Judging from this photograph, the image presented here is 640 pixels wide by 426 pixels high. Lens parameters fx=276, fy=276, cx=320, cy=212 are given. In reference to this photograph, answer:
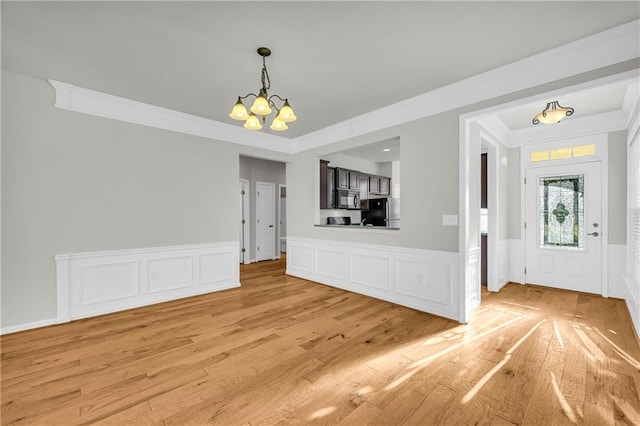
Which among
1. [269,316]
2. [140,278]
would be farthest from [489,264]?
[140,278]

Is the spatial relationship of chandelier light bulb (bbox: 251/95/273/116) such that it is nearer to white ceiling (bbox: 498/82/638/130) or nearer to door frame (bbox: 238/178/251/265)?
white ceiling (bbox: 498/82/638/130)

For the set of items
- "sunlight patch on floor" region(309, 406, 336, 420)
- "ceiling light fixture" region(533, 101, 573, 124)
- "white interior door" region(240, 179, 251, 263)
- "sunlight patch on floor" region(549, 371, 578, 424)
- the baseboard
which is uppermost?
"ceiling light fixture" region(533, 101, 573, 124)

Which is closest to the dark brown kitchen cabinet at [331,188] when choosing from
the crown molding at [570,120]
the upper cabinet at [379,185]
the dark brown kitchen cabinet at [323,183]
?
Result: the dark brown kitchen cabinet at [323,183]

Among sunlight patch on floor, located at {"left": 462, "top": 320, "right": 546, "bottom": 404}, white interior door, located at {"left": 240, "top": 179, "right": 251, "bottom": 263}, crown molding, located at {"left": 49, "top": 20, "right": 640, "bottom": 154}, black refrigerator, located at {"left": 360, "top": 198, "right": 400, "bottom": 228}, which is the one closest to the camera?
sunlight patch on floor, located at {"left": 462, "top": 320, "right": 546, "bottom": 404}

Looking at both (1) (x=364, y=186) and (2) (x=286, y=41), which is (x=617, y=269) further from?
(2) (x=286, y=41)

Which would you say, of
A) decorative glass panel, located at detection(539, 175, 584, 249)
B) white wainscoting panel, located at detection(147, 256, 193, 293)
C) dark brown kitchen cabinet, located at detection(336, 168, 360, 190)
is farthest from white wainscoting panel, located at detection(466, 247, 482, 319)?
white wainscoting panel, located at detection(147, 256, 193, 293)

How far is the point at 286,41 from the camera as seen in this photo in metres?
2.39

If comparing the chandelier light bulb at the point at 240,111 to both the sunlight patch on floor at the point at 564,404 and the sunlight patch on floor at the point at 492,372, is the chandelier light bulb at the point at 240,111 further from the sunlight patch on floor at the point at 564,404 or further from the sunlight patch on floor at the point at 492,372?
the sunlight patch on floor at the point at 564,404

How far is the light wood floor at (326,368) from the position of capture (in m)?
1.78

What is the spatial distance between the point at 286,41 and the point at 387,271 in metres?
3.07

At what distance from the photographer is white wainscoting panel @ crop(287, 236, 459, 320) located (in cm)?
334

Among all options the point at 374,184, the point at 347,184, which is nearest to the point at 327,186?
the point at 347,184

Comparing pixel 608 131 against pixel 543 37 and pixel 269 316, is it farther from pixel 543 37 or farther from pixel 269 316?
pixel 269 316

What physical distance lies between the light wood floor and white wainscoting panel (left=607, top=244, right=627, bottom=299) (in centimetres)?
78
